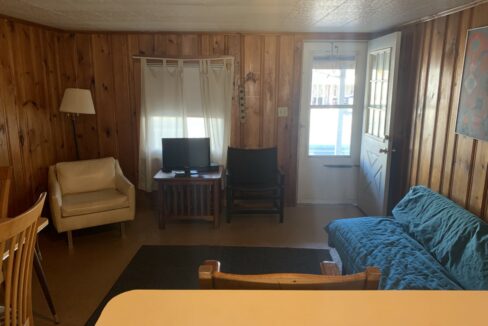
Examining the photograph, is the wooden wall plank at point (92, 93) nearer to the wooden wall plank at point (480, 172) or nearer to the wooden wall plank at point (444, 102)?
the wooden wall plank at point (444, 102)

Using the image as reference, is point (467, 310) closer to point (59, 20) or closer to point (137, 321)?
point (137, 321)

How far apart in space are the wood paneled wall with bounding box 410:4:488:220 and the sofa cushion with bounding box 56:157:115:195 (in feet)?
10.2

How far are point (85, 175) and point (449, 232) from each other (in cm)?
337

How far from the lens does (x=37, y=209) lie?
164cm

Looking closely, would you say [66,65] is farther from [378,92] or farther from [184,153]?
[378,92]

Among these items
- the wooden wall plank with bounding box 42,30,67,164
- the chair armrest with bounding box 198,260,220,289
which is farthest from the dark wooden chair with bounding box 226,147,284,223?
the chair armrest with bounding box 198,260,220,289

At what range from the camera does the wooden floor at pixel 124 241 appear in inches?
107

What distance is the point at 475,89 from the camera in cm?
256

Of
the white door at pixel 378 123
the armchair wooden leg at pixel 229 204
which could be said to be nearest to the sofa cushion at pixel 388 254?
the white door at pixel 378 123

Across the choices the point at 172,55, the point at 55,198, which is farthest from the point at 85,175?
the point at 172,55

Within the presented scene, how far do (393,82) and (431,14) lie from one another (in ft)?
2.22

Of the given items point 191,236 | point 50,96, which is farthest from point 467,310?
point 50,96

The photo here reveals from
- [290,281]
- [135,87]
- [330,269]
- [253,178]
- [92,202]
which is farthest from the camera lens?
[135,87]

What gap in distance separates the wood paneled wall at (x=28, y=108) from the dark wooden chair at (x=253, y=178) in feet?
6.47
